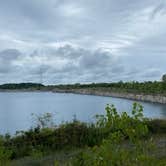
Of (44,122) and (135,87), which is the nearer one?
(44,122)

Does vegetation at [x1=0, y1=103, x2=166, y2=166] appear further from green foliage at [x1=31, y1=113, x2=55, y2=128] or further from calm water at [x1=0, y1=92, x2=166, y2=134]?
calm water at [x1=0, y1=92, x2=166, y2=134]

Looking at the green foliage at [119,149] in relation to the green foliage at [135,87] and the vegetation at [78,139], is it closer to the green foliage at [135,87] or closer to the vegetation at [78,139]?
the vegetation at [78,139]

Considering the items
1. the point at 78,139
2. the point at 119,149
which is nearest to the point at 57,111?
the point at 78,139

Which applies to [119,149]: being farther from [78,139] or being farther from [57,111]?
[57,111]

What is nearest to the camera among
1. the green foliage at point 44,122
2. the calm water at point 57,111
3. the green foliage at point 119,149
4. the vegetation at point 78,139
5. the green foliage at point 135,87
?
the green foliage at point 119,149

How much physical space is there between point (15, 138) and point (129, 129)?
27.2ft

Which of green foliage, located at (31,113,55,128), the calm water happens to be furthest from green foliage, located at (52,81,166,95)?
green foliage, located at (31,113,55,128)

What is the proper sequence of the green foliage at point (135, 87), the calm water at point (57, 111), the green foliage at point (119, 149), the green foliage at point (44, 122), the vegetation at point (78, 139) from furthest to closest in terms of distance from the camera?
the green foliage at point (135, 87) < the calm water at point (57, 111) < the green foliage at point (44, 122) < the vegetation at point (78, 139) < the green foliage at point (119, 149)

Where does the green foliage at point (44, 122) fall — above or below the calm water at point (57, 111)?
above

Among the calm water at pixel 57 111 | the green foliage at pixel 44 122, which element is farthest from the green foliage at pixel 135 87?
the green foliage at pixel 44 122

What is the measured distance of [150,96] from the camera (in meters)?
103

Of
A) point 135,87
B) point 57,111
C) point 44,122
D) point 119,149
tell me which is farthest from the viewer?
point 135,87

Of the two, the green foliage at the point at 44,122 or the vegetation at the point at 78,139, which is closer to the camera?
the vegetation at the point at 78,139

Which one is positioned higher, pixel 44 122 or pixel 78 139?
pixel 44 122
